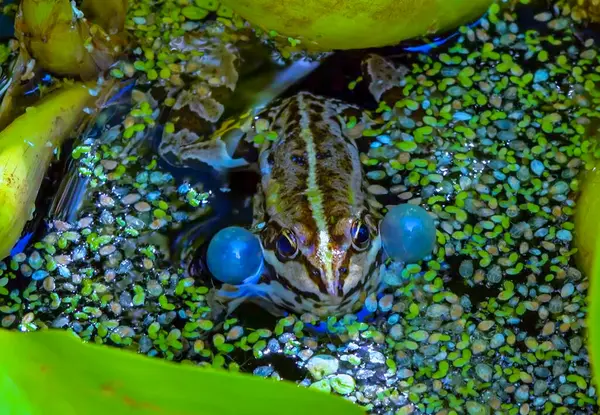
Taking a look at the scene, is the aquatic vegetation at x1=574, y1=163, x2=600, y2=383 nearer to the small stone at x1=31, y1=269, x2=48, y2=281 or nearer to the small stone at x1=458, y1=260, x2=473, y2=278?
the small stone at x1=458, y1=260, x2=473, y2=278

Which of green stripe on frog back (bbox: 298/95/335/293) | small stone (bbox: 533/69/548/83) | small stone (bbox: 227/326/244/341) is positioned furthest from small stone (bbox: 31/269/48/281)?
small stone (bbox: 533/69/548/83)

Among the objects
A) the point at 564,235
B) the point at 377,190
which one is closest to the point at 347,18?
the point at 377,190

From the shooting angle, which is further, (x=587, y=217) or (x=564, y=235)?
(x=564, y=235)

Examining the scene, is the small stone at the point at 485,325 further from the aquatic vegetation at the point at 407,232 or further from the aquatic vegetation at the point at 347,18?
the aquatic vegetation at the point at 347,18

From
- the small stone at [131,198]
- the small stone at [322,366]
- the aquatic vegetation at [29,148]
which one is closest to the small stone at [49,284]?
the aquatic vegetation at [29,148]

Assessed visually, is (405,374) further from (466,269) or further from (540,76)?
(540,76)

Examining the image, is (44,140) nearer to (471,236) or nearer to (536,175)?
(471,236)
